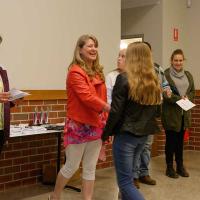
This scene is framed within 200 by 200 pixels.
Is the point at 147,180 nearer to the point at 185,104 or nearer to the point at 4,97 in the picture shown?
the point at 185,104

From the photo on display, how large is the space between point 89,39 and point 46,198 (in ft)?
5.33

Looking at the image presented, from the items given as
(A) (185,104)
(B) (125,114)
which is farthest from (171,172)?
(B) (125,114)

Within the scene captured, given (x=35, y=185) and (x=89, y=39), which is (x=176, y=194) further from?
(x=89, y=39)

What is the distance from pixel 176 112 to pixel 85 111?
5.91 ft

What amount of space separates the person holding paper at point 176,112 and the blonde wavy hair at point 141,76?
1.80 metres

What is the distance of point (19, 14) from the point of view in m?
3.95

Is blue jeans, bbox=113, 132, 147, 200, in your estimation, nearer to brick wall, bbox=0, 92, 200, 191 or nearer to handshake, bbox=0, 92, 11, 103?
handshake, bbox=0, 92, 11, 103

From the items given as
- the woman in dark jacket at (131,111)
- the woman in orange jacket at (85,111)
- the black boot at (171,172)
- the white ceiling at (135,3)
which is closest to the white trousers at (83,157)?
the woman in orange jacket at (85,111)

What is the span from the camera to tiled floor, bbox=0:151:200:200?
148 inches

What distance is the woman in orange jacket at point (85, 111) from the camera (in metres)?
3.00

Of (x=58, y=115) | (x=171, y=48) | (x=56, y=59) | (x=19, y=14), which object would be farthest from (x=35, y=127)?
(x=171, y=48)

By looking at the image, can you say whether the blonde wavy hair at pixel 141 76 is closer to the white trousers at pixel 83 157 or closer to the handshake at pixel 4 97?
the white trousers at pixel 83 157

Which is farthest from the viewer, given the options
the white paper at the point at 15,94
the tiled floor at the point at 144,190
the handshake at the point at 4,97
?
the tiled floor at the point at 144,190

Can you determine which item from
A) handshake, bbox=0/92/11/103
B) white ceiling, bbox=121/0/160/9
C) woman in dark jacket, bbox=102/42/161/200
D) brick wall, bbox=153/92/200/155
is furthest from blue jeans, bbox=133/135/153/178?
white ceiling, bbox=121/0/160/9
